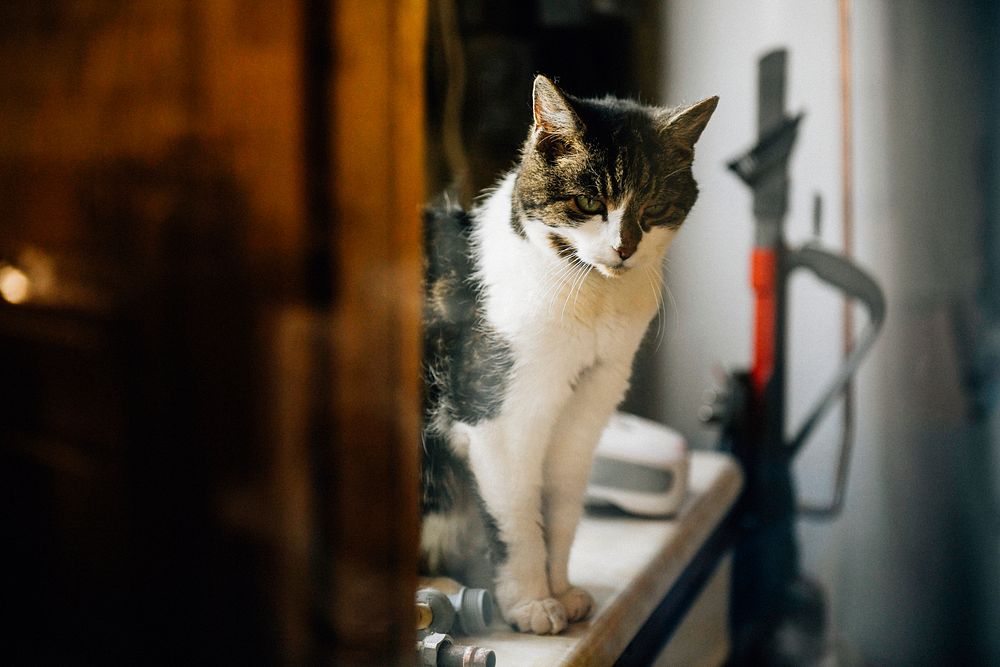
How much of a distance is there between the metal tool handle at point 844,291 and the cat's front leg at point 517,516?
0.53 m

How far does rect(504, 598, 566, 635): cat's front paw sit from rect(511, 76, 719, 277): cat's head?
0.26m

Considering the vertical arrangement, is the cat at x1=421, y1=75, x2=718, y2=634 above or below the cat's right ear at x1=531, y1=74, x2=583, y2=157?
below

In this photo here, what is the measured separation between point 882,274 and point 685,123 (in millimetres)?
500

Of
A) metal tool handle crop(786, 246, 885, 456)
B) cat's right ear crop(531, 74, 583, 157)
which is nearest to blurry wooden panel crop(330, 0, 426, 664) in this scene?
cat's right ear crop(531, 74, 583, 157)

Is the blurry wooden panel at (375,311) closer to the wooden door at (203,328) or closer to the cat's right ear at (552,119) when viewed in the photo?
the wooden door at (203,328)

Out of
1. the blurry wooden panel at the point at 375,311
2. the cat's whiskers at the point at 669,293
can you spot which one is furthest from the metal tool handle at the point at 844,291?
the blurry wooden panel at the point at 375,311

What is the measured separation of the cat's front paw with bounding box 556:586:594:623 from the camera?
1.88ft

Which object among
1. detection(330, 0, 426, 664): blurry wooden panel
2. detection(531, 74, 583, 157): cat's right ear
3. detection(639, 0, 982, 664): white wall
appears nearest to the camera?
detection(330, 0, 426, 664): blurry wooden panel

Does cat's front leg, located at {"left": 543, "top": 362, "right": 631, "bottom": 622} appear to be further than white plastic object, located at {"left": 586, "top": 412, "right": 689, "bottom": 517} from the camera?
No

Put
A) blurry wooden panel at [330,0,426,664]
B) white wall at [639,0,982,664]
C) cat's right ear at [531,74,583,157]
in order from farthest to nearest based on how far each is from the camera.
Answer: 1. white wall at [639,0,982,664]
2. cat's right ear at [531,74,583,157]
3. blurry wooden panel at [330,0,426,664]

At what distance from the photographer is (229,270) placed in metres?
0.38

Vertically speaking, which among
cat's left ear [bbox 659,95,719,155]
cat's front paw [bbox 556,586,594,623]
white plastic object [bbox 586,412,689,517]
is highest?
cat's left ear [bbox 659,95,719,155]

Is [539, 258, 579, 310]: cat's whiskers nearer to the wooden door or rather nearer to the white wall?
the wooden door

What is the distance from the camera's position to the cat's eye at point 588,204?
1.63 ft
